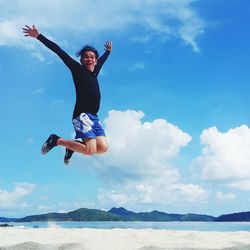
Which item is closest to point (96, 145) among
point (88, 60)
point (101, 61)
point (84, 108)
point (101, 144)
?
point (101, 144)

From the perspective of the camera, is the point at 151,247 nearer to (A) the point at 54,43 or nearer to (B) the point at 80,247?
(B) the point at 80,247

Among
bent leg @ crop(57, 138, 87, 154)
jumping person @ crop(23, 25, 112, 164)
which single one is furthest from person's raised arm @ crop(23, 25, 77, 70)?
bent leg @ crop(57, 138, 87, 154)

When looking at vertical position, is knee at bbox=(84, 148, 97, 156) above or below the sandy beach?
above

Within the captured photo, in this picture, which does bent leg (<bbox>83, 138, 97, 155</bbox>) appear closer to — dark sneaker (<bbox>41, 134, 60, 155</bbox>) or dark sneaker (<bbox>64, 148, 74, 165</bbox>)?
dark sneaker (<bbox>41, 134, 60, 155</bbox>)

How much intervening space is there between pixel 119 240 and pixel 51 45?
12.8 feet

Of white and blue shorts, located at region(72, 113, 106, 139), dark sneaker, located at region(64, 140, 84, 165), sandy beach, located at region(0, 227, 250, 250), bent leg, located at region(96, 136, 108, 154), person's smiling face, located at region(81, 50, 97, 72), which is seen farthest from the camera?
dark sneaker, located at region(64, 140, 84, 165)

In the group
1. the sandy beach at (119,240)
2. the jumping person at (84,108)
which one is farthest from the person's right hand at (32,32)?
the sandy beach at (119,240)

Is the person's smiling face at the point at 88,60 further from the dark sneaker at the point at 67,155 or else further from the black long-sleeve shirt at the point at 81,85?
the dark sneaker at the point at 67,155

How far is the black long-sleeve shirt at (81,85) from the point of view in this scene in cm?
1011

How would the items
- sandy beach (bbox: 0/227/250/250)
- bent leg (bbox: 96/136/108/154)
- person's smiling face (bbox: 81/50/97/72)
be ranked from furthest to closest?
person's smiling face (bbox: 81/50/97/72) → bent leg (bbox: 96/136/108/154) → sandy beach (bbox: 0/227/250/250)

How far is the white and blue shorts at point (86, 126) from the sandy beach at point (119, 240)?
1.98 m

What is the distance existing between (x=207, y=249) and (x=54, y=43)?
15.6 ft

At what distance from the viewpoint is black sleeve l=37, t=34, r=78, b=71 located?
10047mm

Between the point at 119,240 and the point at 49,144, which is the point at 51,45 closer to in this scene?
the point at 49,144
